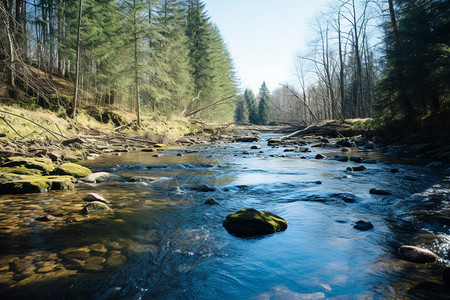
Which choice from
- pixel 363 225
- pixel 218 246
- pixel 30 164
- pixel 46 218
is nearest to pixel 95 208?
pixel 46 218

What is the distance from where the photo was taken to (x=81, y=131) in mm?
14117

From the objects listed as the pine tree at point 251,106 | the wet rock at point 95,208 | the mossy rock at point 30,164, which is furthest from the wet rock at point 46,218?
the pine tree at point 251,106

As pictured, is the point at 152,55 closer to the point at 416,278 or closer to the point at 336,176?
the point at 336,176

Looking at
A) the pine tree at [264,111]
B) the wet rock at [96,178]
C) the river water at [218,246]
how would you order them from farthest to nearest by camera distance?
the pine tree at [264,111]
the wet rock at [96,178]
the river water at [218,246]

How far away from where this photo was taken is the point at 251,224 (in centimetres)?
342

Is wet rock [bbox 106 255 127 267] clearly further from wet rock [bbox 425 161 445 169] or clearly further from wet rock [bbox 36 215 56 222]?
wet rock [bbox 425 161 445 169]

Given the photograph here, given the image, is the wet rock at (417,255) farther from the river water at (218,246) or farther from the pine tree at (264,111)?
the pine tree at (264,111)

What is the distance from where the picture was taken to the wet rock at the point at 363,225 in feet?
11.3

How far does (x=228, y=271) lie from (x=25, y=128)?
41.8ft

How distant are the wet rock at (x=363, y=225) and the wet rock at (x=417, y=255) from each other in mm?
699

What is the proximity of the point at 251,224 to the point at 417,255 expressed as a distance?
1808 mm

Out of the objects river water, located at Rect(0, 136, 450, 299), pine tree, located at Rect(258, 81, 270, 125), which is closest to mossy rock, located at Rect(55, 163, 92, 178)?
river water, located at Rect(0, 136, 450, 299)

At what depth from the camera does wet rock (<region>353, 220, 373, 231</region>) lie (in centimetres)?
345

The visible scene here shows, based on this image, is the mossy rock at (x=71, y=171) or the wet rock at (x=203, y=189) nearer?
the wet rock at (x=203, y=189)
